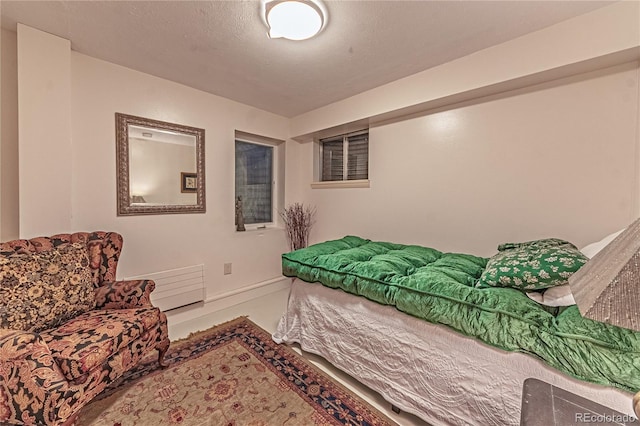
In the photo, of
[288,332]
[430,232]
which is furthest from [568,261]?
[288,332]

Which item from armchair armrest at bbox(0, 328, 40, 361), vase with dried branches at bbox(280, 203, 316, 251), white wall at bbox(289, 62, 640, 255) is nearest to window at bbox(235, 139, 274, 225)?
vase with dried branches at bbox(280, 203, 316, 251)

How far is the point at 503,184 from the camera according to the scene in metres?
1.98

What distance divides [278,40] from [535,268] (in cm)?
209

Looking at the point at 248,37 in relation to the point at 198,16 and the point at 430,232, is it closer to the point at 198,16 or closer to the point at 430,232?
the point at 198,16

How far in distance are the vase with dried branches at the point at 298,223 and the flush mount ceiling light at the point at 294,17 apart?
218 cm

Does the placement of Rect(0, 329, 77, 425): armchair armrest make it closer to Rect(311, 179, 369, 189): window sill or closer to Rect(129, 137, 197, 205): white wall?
Rect(129, 137, 197, 205): white wall

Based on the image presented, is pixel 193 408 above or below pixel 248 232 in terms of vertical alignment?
below

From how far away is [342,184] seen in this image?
122 inches

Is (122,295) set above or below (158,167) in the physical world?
below

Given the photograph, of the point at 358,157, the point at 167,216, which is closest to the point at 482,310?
the point at 358,157

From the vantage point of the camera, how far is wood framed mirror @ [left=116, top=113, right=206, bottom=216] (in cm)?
217

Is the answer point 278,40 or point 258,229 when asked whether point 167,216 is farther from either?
point 278,40

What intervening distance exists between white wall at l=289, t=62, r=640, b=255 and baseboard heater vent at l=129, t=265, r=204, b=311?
1.94 meters

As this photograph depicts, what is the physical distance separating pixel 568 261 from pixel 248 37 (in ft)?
7.47
